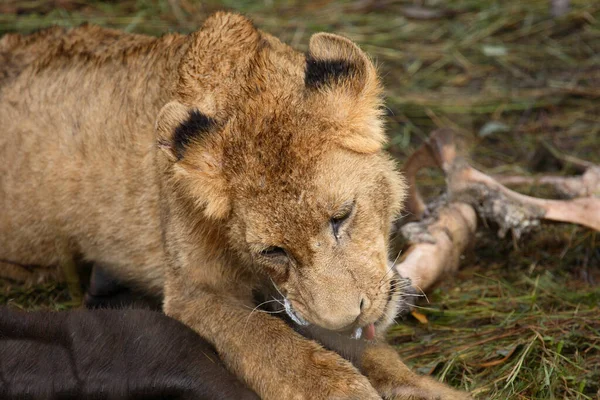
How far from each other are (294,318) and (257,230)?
0.35 metres

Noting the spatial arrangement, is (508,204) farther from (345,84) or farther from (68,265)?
(68,265)

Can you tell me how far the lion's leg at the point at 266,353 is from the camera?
3209 millimetres

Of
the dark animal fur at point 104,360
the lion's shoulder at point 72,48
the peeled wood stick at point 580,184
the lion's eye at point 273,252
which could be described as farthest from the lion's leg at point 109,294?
the peeled wood stick at point 580,184

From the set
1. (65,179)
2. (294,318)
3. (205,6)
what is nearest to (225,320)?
(294,318)

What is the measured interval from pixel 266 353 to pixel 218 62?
1184 mm

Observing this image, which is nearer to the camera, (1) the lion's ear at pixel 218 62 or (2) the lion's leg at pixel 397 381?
(2) the lion's leg at pixel 397 381

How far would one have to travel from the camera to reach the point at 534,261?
4.68m

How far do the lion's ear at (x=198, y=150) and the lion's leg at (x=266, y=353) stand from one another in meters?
0.43

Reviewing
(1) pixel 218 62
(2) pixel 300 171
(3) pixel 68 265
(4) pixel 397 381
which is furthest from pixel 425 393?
(3) pixel 68 265

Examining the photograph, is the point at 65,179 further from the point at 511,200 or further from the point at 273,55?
the point at 511,200

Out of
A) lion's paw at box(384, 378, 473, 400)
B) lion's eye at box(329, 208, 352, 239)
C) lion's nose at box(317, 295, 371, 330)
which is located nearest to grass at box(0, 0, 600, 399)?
lion's paw at box(384, 378, 473, 400)

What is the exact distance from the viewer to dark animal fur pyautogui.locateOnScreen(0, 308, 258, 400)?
3109mm

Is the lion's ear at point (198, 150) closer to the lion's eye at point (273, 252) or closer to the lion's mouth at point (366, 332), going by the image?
the lion's eye at point (273, 252)

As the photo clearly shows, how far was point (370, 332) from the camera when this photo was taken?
3488 mm
